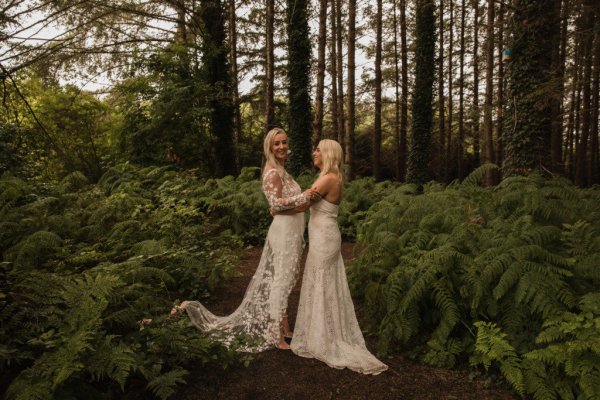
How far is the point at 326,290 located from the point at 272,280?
0.73 metres

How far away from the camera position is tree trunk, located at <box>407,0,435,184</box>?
1495 centimetres

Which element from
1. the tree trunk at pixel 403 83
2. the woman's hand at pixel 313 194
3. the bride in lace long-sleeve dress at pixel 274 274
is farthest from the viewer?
the tree trunk at pixel 403 83

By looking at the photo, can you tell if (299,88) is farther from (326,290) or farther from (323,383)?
(323,383)

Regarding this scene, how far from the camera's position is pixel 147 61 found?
13312mm

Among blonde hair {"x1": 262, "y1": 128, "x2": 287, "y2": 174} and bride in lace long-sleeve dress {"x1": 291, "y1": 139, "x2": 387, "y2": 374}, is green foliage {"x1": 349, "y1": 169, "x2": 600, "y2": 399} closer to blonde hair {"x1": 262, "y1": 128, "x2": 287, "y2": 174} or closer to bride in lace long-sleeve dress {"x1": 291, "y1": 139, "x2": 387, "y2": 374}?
bride in lace long-sleeve dress {"x1": 291, "y1": 139, "x2": 387, "y2": 374}

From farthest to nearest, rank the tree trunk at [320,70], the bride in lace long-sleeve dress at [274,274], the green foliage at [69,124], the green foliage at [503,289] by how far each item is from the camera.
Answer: the green foliage at [69,124]
the tree trunk at [320,70]
the bride in lace long-sleeve dress at [274,274]
the green foliage at [503,289]

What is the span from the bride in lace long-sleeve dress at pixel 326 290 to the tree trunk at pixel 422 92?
12.1m

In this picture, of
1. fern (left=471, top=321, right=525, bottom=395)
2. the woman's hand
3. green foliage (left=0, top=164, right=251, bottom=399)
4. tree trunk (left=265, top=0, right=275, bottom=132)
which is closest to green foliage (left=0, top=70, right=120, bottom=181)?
green foliage (left=0, top=164, right=251, bottom=399)

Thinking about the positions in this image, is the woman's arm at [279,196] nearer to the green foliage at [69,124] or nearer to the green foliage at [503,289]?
the green foliage at [503,289]

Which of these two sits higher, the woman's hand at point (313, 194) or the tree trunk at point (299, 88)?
the tree trunk at point (299, 88)

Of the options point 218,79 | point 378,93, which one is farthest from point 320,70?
point 378,93

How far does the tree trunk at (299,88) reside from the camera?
497 inches

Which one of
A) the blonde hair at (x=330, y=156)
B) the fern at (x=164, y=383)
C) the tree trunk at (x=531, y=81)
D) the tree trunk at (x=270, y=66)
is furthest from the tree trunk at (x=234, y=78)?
the fern at (x=164, y=383)

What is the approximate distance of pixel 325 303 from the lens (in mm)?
4266
